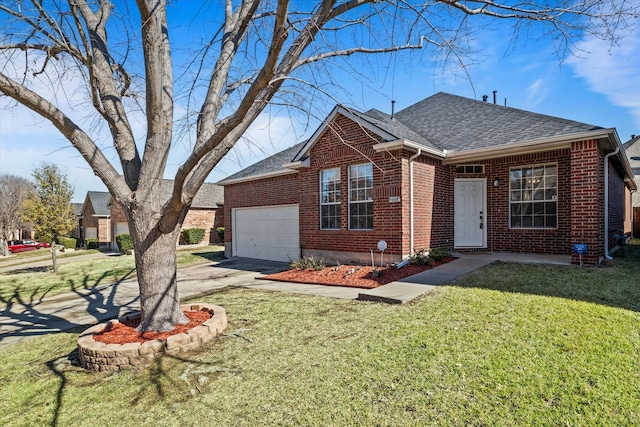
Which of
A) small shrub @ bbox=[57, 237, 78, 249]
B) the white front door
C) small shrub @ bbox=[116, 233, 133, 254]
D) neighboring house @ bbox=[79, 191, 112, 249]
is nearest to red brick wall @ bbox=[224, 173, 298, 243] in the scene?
the white front door

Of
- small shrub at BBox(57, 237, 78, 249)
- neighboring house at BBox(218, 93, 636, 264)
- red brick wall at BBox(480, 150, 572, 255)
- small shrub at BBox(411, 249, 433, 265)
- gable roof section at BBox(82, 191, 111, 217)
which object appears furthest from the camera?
small shrub at BBox(57, 237, 78, 249)

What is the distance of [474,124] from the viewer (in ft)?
35.0

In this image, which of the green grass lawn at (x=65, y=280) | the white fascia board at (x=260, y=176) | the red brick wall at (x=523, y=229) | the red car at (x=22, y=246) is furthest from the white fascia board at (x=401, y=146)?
the red car at (x=22, y=246)

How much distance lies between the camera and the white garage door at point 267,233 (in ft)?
40.0

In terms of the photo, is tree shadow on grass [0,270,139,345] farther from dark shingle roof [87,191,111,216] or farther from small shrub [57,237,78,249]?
small shrub [57,237,78,249]

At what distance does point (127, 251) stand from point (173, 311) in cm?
1704

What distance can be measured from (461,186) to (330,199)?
3.95 metres

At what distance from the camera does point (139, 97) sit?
548cm

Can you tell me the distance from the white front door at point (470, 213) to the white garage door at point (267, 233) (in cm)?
528

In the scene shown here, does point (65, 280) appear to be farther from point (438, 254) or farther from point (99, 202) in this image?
point (99, 202)

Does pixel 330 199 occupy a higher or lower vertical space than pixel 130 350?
higher

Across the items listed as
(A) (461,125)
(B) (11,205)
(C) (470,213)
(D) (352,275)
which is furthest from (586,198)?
(B) (11,205)

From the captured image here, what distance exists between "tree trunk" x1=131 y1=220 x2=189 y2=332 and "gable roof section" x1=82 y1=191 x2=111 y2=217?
29350mm

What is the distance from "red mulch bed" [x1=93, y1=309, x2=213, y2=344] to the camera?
410cm
